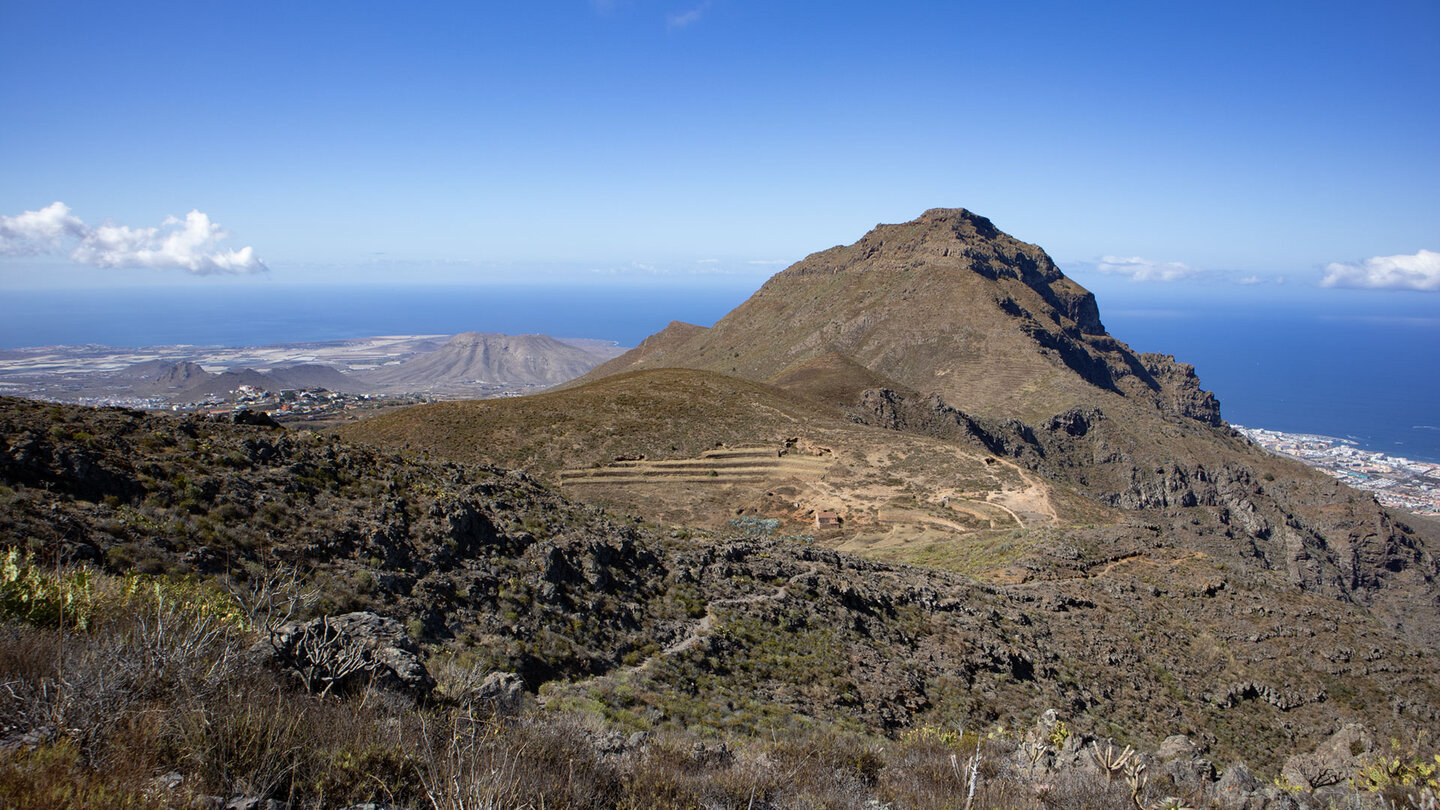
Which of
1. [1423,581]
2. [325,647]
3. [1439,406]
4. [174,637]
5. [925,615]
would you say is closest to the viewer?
[174,637]

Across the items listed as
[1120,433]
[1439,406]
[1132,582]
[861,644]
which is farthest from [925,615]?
[1439,406]

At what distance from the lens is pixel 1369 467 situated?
119 meters

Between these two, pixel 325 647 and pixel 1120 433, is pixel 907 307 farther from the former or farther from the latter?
pixel 325 647

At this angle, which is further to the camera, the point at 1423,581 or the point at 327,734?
the point at 1423,581

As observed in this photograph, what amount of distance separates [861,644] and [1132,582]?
1109cm

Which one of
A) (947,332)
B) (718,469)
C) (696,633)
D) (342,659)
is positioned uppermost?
(947,332)

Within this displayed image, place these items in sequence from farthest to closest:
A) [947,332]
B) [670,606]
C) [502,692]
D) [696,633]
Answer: [947,332] < [670,606] < [696,633] < [502,692]

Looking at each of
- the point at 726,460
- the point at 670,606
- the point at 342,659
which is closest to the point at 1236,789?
the point at 670,606

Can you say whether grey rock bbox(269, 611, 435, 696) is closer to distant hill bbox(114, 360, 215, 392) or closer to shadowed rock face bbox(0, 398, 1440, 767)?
shadowed rock face bbox(0, 398, 1440, 767)

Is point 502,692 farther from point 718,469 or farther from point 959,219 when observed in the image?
point 959,219

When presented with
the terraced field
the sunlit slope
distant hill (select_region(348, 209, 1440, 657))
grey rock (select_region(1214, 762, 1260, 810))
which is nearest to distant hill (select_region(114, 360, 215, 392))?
distant hill (select_region(348, 209, 1440, 657))

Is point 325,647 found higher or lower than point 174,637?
lower

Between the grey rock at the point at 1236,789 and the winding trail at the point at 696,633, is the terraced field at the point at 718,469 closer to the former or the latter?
the winding trail at the point at 696,633

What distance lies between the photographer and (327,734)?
12.9 feet
